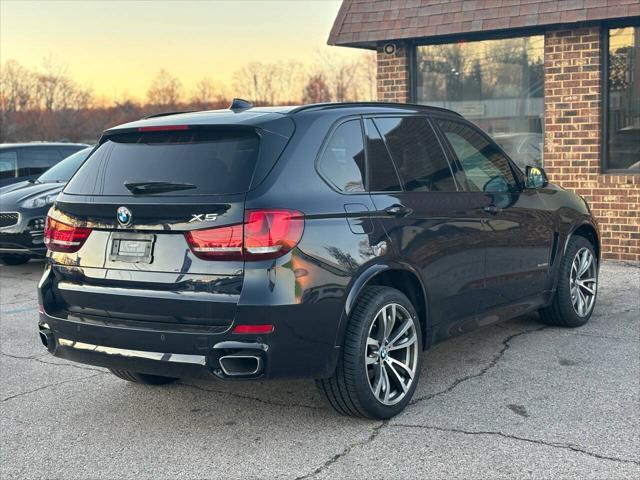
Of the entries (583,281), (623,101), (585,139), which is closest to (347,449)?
(583,281)

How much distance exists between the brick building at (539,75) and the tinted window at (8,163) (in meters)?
5.38

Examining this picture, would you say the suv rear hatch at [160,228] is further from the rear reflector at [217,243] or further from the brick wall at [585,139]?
the brick wall at [585,139]

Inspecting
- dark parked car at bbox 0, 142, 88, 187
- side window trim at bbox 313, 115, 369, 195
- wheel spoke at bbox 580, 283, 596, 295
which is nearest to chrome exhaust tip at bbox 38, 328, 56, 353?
A: side window trim at bbox 313, 115, 369, 195

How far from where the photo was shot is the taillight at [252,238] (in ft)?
13.0

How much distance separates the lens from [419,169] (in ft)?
16.5

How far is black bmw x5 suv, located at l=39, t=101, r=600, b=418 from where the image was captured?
4020 mm

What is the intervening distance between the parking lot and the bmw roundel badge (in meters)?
1.16

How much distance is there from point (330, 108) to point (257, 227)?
1065 mm

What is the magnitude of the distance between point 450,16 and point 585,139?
2.37 m

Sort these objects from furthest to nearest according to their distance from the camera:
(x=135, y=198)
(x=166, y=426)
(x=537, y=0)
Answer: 1. (x=537, y=0)
2. (x=166, y=426)
3. (x=135, y=198)

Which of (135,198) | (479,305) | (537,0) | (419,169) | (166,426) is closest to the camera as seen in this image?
(135,198)

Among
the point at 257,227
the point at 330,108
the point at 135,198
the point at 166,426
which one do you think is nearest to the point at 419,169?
the point at 330,108

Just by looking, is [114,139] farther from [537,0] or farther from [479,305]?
[537,0]

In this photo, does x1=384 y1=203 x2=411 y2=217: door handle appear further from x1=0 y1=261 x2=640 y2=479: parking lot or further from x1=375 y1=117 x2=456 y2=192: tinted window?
x1=0 y1=261 x2=640 y2=479: parking lot
